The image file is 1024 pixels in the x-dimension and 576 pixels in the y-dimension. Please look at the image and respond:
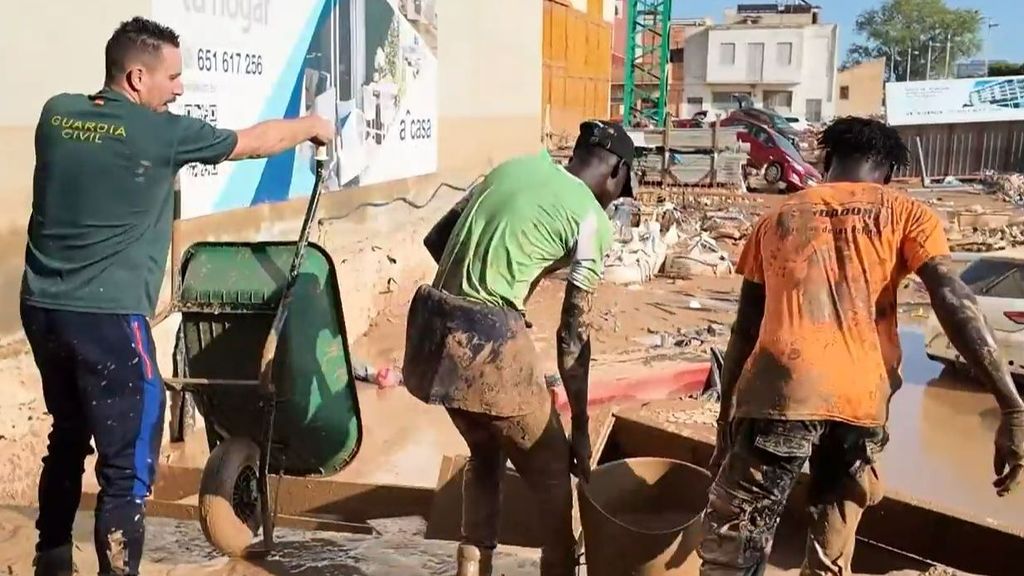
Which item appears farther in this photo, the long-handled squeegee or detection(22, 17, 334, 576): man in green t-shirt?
the long-handled squeegee

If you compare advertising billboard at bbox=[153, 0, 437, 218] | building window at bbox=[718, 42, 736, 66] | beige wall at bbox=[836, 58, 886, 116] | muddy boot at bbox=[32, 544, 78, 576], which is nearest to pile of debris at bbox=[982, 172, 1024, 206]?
advertising billboard at bbox=[153, 0, 437, 218]

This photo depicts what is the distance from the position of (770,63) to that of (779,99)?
2.92 meters

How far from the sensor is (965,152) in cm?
2839

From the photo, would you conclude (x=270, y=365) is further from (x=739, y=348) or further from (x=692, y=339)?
(x=692, y=339)

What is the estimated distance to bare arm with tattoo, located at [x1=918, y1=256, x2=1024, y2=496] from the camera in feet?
10.1

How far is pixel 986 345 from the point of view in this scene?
310 centimetres

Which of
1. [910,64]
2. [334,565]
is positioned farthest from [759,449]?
[910,64]

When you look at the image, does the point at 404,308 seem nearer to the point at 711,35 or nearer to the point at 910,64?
the point at 711,35

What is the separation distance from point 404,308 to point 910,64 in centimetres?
8768

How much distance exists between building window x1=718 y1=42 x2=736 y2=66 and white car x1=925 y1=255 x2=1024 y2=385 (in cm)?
5993

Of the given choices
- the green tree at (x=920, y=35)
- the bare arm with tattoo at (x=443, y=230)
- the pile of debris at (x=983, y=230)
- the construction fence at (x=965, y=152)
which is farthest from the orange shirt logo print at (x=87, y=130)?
the green tree at (x=920, y=35)

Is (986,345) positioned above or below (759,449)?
above

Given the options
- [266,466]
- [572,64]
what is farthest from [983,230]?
[266,466]

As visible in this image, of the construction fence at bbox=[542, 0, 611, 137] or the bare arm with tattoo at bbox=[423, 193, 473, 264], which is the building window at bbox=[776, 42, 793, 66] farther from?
the bare arm with tattoo at bbox=[423, 193, 473, 264]
